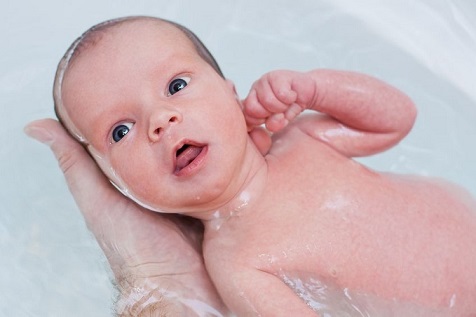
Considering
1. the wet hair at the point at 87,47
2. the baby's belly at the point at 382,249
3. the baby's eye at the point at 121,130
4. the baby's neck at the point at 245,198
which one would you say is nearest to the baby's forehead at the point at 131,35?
the wet hair at the point at 87,47

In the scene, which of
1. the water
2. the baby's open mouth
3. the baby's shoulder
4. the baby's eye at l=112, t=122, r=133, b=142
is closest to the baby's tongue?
the baby's open mouth

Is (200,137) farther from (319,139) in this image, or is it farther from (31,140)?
(31,140)

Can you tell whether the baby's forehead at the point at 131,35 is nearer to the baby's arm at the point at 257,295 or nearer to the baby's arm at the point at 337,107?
the baby's arm at the point at 337,107

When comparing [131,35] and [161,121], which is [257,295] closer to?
[161,121]

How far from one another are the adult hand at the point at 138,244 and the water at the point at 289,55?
172 mm

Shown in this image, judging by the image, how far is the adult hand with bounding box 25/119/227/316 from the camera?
1403 mm

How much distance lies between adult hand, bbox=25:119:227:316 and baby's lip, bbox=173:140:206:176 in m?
0.21

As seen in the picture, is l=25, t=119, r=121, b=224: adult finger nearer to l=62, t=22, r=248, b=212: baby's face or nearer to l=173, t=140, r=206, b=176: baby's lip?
l=62, t=22, r=248, b=212: baby's face

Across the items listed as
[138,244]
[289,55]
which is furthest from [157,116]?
[289,55]

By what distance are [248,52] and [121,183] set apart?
71 cm

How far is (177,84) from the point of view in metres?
1.33

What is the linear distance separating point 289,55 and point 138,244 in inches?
29.0

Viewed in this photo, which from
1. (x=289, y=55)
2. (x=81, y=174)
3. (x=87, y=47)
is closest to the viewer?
(x=87, y=47)

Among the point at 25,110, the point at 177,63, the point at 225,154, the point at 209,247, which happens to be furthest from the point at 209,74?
the point at 25,110
